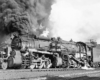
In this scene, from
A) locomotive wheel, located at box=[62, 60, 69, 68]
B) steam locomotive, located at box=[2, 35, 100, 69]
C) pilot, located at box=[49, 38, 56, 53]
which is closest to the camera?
steam locomotive, located at box=[2, 35, 100, 69]

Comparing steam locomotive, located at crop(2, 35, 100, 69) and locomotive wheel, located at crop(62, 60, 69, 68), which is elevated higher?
steam locomotive, located at crop(2, 35, 100, 69)

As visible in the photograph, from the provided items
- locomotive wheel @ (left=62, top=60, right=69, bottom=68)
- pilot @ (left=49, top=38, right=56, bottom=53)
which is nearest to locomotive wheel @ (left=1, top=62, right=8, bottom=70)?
pilot @ (left=49, top=38, right=56, bottom=53)

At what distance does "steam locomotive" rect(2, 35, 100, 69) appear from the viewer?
8480 mm

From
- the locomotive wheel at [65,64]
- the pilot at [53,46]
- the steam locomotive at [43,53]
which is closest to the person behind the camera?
the steam locomotive at [43,53]

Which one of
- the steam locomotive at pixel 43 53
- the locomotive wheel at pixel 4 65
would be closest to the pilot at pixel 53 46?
the steam locomotive at pixel 43 53

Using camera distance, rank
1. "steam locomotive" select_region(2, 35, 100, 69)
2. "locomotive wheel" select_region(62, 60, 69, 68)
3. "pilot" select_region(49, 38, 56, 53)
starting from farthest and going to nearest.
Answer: "locomotive wheel" select_region(62, 60, 69, 68)
"pilot" select_region(49, 38, 56, 53)
"steam locomotive" select_region(2, 35, 100, 69)

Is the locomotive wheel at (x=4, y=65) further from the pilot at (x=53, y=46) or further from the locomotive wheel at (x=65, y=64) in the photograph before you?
the locomotive wheel at (x=65, y=64)

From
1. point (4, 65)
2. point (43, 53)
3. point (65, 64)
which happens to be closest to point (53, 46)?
point (43, 53)

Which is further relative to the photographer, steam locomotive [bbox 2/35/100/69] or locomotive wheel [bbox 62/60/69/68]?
locomotive wheel [bbox 62/60/69/68]

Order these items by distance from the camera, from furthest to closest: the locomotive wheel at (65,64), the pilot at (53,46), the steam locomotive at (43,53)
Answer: the locomotive wheel at (65,64), the pilot at (53,46), the steam locomotive at (43,53)

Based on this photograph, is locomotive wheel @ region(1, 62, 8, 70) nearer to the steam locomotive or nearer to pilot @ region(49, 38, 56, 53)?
the steam locomotive

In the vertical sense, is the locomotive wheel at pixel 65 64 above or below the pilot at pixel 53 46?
below

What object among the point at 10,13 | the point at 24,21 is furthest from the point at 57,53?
the point at 10,13

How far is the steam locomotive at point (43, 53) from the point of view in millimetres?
8480
